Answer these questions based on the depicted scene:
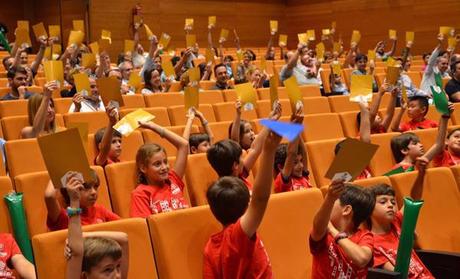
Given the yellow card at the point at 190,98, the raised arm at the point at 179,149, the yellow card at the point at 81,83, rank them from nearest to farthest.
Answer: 1. the raised arm at the point at 179,149
2. the yellow card at the point at 81,83
3. the yellow card at the point at 190,98

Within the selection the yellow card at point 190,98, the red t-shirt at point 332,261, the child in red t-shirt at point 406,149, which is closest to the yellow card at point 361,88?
the child in red t-shirt at point 406,149

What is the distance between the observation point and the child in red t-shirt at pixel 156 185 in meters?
2.32

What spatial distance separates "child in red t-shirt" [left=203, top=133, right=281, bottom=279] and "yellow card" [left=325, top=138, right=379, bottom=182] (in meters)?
0.20

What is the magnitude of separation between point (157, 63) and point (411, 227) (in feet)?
14.1

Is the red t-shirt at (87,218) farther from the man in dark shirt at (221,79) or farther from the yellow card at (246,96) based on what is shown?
the man in dark shirt at (221,79)

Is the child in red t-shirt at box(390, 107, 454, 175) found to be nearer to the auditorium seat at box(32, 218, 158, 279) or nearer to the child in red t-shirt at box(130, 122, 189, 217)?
the child in red t-shirt at box(130, 122, 189, 217)

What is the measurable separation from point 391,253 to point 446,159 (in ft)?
4.50

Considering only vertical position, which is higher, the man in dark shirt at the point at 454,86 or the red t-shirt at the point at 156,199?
the man in dark shirt at the point at 454,86

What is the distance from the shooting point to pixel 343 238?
1.78m

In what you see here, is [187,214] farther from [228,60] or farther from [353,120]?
[228,60]

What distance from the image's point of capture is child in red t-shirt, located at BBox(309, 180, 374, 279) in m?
1.78

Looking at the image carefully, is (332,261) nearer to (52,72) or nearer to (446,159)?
(446,159)

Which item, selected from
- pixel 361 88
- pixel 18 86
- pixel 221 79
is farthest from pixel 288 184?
pixel 221 79

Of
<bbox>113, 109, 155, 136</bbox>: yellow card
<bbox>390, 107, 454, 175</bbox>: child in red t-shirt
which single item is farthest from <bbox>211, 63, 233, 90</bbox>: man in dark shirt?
<bbox>113, 109, 155, 136</bbox>: yellow card
